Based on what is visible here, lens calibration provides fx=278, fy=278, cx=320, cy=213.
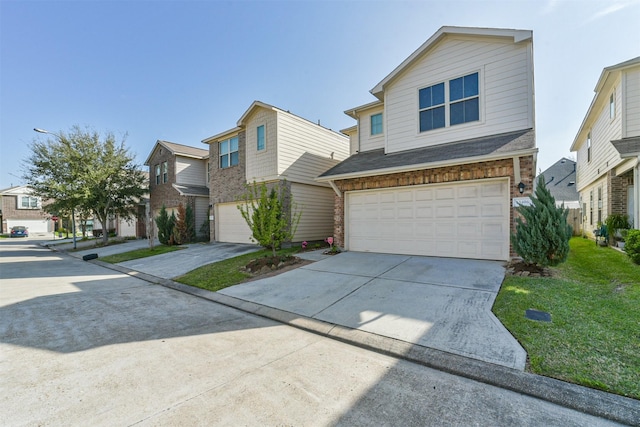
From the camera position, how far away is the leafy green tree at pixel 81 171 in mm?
17047

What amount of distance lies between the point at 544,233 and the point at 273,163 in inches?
395

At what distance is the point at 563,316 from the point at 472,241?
165 inches

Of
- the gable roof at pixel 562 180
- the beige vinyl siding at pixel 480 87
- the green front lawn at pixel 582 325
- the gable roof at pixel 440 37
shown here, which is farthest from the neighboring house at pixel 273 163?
the gable roof at pixel 562 180

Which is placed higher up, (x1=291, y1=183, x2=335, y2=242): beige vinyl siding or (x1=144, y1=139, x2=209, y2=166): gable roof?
(x1=144, y1=139, x2=209, y2=166): gable roof

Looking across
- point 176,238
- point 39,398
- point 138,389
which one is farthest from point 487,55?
point 176,238

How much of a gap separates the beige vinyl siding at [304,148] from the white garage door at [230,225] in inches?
151

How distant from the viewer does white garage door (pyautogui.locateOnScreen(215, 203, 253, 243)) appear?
570 inches

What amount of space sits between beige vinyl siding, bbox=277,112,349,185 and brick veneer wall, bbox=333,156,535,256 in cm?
303

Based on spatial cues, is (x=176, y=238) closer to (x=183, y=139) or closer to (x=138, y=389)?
(x=183, y=139)

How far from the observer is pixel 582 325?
3.87m

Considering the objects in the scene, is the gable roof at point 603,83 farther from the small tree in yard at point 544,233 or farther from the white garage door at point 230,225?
the white garage door at point 230,225

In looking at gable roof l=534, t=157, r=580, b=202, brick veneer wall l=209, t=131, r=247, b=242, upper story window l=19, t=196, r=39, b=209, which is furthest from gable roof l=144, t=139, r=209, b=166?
upper story window l=19, t=196, r=39, b=209

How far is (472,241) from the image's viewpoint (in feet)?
27.0

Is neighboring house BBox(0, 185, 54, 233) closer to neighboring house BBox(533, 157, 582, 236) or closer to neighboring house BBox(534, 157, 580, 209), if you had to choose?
neighboring house BBox(533, 157, 582, 236)
